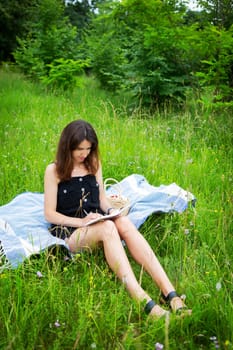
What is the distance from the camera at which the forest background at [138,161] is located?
2127 millimetres

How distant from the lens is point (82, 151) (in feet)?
10.2

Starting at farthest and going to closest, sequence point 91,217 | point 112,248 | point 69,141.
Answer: point 69,141 → point 91,217 → point 112,248

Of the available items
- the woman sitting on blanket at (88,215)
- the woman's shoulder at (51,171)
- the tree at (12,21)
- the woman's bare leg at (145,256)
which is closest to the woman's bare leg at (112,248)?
the woman sitting on blanket at (88,215)

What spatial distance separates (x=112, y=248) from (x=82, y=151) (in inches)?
31.5

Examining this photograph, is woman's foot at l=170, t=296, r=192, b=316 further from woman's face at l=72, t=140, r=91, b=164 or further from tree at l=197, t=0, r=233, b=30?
tree at l=197, t=0, r=233, b=30

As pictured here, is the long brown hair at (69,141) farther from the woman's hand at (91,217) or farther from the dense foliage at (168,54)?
the dense foliage at (168,54)

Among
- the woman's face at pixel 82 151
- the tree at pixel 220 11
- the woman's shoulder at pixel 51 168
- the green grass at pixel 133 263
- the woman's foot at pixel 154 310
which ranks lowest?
the woman's foot at pixel 154 310

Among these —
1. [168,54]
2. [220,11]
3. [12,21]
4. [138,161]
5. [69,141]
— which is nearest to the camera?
[69,141]

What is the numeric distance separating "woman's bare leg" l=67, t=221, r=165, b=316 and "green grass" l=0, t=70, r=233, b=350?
0.22 ft

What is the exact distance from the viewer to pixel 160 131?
539 centimetres

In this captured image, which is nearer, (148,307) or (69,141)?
(148,307)

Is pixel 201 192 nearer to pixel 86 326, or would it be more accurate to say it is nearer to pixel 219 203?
pixel 219 203

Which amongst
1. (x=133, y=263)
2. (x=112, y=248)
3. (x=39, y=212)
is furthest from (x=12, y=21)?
(x=112, y=248)

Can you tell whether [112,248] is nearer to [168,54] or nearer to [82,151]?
[82,151]
